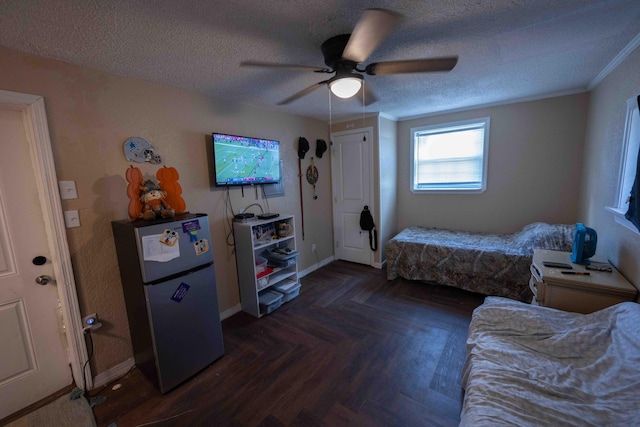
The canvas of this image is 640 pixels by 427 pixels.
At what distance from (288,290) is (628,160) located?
3129 millimetres

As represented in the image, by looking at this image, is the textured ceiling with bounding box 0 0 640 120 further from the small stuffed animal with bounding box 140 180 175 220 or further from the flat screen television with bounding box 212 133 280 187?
the small stuffed animal with bounding box 140 180 175 220

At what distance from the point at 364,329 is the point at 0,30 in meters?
3.18

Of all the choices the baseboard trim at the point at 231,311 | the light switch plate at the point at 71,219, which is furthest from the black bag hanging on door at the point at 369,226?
the light switch plate at the point at 71,219

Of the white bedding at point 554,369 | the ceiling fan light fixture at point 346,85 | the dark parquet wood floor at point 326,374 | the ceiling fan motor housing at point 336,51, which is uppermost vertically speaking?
the ceiling fan motor housing at point 336,51

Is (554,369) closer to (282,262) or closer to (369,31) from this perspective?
(369,31)

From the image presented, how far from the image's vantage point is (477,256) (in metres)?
2.95

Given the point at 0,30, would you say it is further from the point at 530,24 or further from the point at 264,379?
the point at 530,24

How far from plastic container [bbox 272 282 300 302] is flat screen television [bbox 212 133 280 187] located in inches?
49.0

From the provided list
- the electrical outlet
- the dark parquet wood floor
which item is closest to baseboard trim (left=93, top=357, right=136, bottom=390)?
the dark parquet wood floor

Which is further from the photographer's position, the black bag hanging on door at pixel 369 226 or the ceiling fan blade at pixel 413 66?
the black bag hanging on door at pixel 369 226

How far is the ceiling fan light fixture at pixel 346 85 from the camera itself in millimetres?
1606

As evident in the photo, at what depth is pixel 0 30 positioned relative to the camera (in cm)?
134

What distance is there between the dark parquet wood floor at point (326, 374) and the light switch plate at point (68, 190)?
1416 mm

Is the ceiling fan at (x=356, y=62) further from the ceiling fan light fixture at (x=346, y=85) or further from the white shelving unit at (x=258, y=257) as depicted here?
the white shelving unit at (x=258, y=257)
